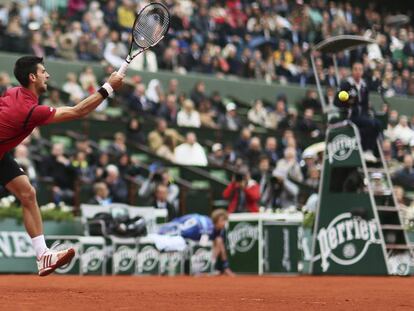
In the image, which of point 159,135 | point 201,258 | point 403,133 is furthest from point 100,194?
point 403,133

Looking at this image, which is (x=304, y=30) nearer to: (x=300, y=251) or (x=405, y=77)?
(x=405, y=77)

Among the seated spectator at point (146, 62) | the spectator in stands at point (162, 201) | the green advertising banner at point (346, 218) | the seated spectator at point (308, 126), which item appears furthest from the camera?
the seated spectator at point (308, 126)

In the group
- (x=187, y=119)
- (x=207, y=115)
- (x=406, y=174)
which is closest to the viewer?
(x=406, y=174)

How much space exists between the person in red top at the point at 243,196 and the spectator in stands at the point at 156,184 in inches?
34.6

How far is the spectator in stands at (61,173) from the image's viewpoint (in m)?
17.9

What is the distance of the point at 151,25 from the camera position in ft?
34.6

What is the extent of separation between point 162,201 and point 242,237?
151cm

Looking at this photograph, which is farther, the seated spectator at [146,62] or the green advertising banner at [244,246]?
the seated spectator at [146,62]

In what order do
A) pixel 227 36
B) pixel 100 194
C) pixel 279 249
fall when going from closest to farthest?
pixel 100 194
pixel 279 249
pixel 227 36

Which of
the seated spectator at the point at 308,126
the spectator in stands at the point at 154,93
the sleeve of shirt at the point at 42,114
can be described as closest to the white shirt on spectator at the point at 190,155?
the spectator in stands at the point at 154,93

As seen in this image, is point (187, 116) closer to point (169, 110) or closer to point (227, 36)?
point (169, 110)

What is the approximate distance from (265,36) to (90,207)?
1267 centimetres

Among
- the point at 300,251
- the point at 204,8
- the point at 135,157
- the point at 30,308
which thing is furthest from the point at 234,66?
the point at 30,308

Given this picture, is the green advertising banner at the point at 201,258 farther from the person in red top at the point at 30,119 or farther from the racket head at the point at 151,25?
the racket head at the point at 151,25
